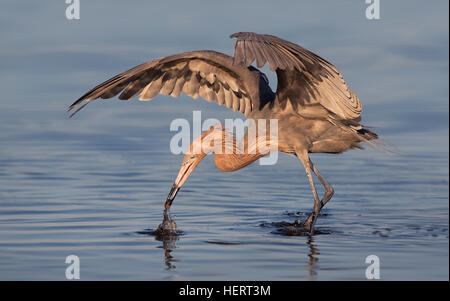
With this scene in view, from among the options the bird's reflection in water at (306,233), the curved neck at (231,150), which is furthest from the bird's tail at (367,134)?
the bird's reflection in water at (306,233)

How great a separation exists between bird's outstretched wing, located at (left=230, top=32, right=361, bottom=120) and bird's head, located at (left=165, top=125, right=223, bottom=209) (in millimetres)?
1357

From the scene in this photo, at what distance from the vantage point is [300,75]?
1038 cm

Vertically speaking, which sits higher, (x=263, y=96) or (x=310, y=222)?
(x=263, y=96)

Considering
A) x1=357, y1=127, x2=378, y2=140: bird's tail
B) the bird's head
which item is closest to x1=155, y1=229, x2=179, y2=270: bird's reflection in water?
the bird's head

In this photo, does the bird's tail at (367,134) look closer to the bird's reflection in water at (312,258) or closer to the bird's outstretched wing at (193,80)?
the bird's outstretched wing at (193,80)

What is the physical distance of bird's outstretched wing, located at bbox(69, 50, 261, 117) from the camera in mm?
10602

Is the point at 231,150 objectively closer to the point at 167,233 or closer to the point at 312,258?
the point at 167,233

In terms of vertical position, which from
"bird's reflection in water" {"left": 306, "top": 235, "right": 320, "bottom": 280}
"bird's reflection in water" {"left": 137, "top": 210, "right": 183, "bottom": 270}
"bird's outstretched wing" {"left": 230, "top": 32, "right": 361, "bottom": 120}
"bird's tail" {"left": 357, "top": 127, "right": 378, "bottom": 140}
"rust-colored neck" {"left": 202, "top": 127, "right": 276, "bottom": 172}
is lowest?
"bird's reflection in water" {"left": 306, "top": 235, "right": 320, "bottom": 280}

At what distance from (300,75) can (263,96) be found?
1.24 m

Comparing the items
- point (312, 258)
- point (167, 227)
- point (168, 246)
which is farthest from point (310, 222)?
point (168, 246)

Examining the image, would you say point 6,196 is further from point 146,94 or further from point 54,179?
point 146,94

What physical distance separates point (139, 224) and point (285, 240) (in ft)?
6.29

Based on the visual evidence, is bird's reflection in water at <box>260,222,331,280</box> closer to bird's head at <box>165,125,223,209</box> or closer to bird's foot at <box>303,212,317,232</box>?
bird's foot at <box>303,212,317,232</box>

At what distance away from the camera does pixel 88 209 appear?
1220 cm
